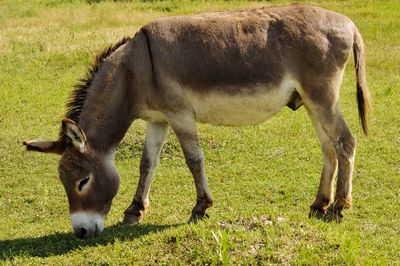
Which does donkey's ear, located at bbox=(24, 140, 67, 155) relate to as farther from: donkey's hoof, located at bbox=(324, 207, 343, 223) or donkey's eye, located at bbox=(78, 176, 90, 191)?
donkey's hoof, located at bbox=(324, 207, 343, 223)

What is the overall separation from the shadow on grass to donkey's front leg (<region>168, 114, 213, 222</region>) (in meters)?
0.44

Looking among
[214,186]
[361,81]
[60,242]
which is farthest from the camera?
[214,186]

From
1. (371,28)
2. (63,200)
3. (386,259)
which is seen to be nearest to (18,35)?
(371,28)

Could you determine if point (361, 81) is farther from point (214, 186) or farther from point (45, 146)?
point (45, 146)

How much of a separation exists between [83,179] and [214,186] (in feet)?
9.62

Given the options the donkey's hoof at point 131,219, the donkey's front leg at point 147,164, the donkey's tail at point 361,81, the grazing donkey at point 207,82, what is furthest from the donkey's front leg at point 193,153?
the donkey's tail at point 361,81

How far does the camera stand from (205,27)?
7379 mm

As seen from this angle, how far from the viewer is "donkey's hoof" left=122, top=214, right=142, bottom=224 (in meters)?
7.79

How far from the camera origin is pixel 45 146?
22.6 feet

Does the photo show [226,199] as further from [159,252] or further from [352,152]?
[159,252]

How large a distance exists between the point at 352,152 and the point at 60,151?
307 cm

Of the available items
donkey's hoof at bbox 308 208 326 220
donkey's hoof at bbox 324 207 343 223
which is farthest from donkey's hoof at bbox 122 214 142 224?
donkey's hoof at bbox 324 207 343 223

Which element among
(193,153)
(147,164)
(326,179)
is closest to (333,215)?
(326,179)

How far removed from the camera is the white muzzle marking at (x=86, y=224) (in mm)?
6777
